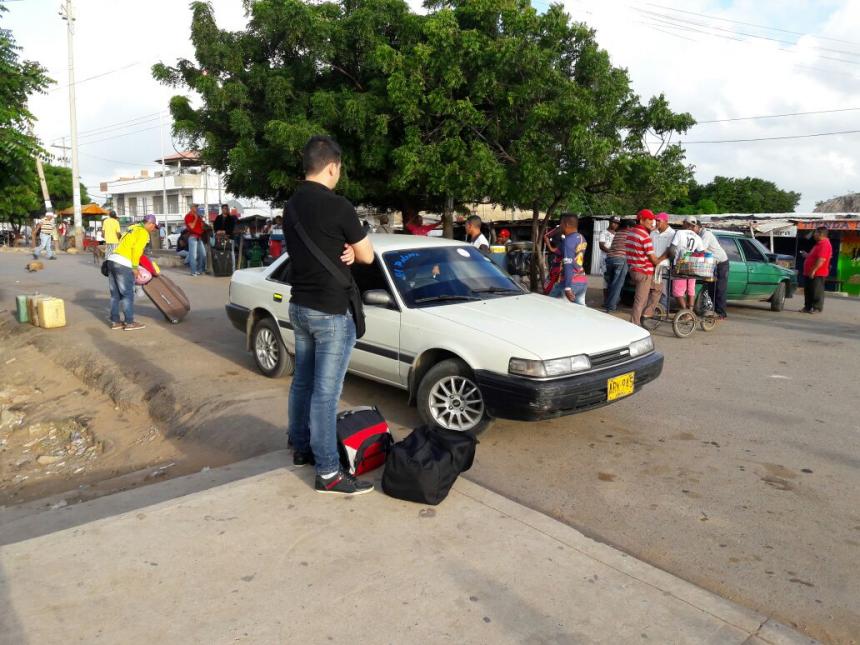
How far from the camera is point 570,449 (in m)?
4.95

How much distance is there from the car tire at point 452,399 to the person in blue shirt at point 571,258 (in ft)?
12.5

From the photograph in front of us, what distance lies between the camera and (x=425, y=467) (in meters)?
3.67

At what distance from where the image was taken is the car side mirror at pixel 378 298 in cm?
543

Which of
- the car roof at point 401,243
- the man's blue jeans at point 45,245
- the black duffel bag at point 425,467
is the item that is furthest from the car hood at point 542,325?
the man's blue jeans at point 45,245

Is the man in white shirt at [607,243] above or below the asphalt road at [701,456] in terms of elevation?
above

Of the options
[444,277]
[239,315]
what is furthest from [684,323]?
[239,315]

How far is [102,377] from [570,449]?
18.4 feet

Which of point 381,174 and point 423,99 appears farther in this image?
point 381,174

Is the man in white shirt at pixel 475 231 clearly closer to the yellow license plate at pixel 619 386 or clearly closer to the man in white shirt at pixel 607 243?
the man in white shirt at pixel 607 243

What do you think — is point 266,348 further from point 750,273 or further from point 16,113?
point 750,273

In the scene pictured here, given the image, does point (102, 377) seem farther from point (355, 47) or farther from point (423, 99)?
point (355, 47)

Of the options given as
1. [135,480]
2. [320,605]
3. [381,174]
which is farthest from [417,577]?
[381,174]

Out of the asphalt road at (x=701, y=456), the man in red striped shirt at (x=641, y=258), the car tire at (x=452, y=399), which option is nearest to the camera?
the asphalt road at (x=701, y=456)

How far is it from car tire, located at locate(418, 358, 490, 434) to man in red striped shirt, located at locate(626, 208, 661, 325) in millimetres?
5038
